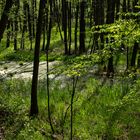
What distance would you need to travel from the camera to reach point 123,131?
425 inches

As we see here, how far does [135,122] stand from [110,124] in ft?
2.82

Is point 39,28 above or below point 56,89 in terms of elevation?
above

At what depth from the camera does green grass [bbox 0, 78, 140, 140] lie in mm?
10411

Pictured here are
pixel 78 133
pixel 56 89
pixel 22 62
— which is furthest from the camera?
pixel 22 62

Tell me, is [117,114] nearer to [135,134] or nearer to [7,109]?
[135,134]

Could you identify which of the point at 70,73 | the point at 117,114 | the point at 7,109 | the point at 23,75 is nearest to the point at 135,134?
the point at 117,114

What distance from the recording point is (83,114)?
1141cm

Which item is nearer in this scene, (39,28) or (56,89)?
(39,28)

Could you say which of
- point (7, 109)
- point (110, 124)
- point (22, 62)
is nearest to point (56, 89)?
point (7, 109)

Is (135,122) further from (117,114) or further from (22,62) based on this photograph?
(22,62)

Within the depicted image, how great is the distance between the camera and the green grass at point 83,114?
410 inches

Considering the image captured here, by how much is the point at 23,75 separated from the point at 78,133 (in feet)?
30.9

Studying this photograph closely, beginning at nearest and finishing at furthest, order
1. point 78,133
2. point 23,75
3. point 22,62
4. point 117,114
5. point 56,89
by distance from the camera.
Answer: point 78,133 < point 117,114 < point 56,89 < point 23,75 < point 22,62

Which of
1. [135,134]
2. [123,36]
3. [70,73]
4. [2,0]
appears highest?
[2,0]
